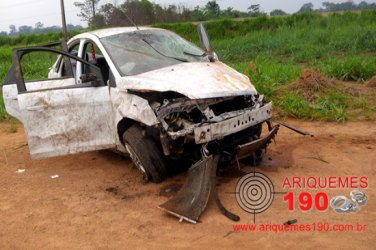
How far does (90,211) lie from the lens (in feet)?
15.4

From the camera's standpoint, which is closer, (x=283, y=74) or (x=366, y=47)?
(x=283, y=74)

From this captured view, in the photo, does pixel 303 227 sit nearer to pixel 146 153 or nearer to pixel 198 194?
pixel 198 194

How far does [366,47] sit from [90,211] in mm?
12097

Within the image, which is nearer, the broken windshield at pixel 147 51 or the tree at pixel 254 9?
the broken windshield at pixel 147 51

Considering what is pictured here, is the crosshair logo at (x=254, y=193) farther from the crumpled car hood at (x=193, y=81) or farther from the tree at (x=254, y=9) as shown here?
the tree at (x=254, y=9)

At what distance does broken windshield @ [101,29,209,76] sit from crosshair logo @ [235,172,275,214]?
165 cm

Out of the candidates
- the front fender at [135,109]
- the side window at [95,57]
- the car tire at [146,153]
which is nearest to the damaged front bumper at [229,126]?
the front fender at [135,109]

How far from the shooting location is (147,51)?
18.4 feet

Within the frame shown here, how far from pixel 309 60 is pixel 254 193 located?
8.96 meters

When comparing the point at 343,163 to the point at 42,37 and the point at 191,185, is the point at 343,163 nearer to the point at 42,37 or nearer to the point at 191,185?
the point at 191,185

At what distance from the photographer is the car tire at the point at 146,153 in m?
4.96

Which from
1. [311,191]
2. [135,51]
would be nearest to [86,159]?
[135,51]

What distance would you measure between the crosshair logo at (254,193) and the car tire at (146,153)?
0.89 m

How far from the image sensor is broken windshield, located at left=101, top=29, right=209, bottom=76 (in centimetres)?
534
